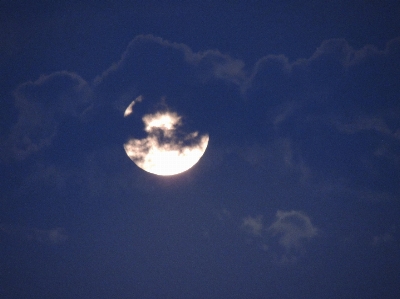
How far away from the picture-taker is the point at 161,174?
2436 cm

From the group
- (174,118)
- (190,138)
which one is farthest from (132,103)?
(190,138)

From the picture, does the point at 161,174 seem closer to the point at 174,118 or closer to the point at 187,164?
the point at 187,164

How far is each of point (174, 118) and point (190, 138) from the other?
2006 millimetres

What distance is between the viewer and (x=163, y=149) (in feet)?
78.5

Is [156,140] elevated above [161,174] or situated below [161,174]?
above

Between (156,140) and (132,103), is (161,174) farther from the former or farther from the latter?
(132,103)

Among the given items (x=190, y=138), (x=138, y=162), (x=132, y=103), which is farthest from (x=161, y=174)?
(x=132, y=103)

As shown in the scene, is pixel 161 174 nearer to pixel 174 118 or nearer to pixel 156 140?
pixel 156 140

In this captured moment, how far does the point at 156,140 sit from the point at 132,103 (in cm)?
351

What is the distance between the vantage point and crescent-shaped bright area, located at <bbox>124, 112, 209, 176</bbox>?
2388 centimetres

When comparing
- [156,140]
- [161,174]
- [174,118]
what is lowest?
[161,174]

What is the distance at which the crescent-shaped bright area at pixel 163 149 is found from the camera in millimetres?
23875

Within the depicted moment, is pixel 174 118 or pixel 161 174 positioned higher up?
pixel 174 118

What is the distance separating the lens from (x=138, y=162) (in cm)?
2434
